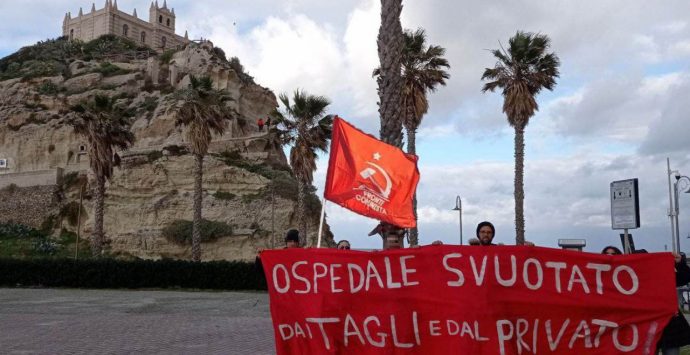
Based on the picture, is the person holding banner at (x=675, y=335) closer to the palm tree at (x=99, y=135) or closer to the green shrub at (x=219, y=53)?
the palm tree at (x=99, y=135)

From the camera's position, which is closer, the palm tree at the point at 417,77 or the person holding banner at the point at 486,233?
the person holding banner at the point at 486,233

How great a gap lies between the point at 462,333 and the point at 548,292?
0.93 m

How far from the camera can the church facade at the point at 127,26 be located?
348ft

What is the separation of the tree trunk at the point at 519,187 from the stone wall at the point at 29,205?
1488 inches

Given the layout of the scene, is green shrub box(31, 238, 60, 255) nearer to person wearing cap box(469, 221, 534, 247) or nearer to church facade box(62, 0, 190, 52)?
person wearing cap box(469, 221, 534, 247)

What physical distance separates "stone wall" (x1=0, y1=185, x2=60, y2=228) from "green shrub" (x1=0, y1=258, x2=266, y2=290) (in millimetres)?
23536

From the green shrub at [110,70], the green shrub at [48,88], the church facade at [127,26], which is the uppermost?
the church facade at [127,26]

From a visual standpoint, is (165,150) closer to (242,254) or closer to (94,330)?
(242,254)

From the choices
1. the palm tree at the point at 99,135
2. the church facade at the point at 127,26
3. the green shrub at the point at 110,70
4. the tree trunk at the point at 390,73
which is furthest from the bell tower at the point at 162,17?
the tree trunk at the point at 390,73

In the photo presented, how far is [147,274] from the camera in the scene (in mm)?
29141

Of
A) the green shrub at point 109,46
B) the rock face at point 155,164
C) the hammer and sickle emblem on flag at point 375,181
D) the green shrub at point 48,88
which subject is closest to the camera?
the hammer and sickle emblem on flag at point 375,181

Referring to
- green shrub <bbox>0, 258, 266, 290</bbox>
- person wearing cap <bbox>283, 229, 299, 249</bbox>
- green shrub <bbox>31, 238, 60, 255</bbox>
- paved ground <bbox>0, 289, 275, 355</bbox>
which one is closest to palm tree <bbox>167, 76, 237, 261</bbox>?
green shrub <bbox>0, 258, 266, 290</bbox>

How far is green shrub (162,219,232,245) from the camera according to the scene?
44062 mm

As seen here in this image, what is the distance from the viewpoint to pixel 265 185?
4769 cm
